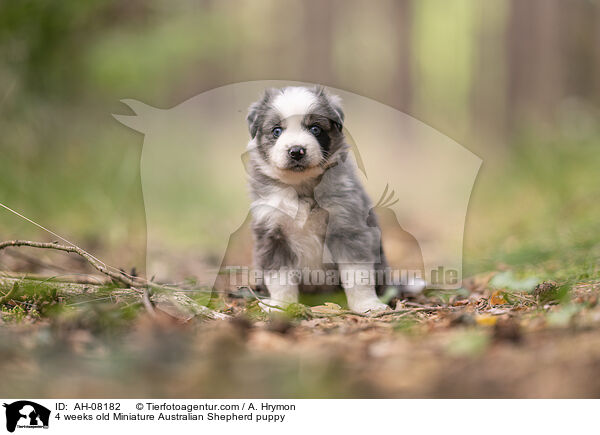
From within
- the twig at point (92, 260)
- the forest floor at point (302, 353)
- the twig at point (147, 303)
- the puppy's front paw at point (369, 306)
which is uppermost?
the twig at point (92, 260)

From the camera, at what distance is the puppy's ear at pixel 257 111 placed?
3.52 meters

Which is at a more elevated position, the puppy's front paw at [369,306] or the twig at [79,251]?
the twig at [79,251]

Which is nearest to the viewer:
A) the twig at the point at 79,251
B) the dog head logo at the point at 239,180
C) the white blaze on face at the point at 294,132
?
the twig at the point at 79,251

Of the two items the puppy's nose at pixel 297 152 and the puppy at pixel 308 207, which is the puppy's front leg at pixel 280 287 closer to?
the puppy at pixel 308 207

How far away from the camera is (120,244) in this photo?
5.44m

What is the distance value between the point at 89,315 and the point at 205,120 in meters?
4.21

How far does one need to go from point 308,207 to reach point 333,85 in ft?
8.93

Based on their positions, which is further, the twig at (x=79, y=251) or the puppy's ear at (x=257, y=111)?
the puppy's ear at (x=257, y=111)

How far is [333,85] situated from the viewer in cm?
586

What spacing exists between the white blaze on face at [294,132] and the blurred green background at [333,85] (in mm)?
1171

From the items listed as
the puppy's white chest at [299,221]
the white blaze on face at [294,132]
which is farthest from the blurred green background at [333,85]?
the puppy's white chest at [299,221]

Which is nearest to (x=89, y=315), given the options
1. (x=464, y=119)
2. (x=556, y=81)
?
(x=464, y=119)
